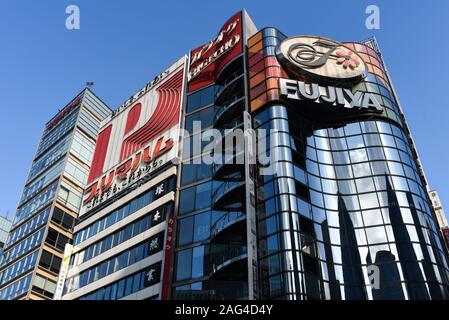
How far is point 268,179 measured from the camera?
1555 inches

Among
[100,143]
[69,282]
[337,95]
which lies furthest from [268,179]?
[100,143]

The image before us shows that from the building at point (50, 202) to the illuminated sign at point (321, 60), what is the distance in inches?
1605

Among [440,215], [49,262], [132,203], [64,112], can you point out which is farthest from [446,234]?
[64,112]

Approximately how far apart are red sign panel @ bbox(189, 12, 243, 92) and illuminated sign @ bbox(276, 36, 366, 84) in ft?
21.1

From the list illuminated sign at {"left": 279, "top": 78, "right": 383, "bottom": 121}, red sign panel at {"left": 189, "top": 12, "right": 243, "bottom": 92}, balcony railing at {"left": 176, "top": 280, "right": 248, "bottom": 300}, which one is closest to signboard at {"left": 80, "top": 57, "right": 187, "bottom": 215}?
red sign panel at {"left": 189, "top": 12, "right": 243, "bottom": 92}

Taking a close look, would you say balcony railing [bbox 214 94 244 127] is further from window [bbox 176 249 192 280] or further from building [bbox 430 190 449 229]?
building [bbox 430 190 449 229]

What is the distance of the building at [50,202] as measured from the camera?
61219 mm

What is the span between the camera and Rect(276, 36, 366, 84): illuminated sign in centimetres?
4688

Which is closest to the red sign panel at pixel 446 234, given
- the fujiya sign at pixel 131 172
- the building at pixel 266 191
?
the building at pixel 266 191

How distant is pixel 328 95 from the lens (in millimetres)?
45469

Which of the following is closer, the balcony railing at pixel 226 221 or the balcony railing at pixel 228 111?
the balcony railing at pixel 226 221
